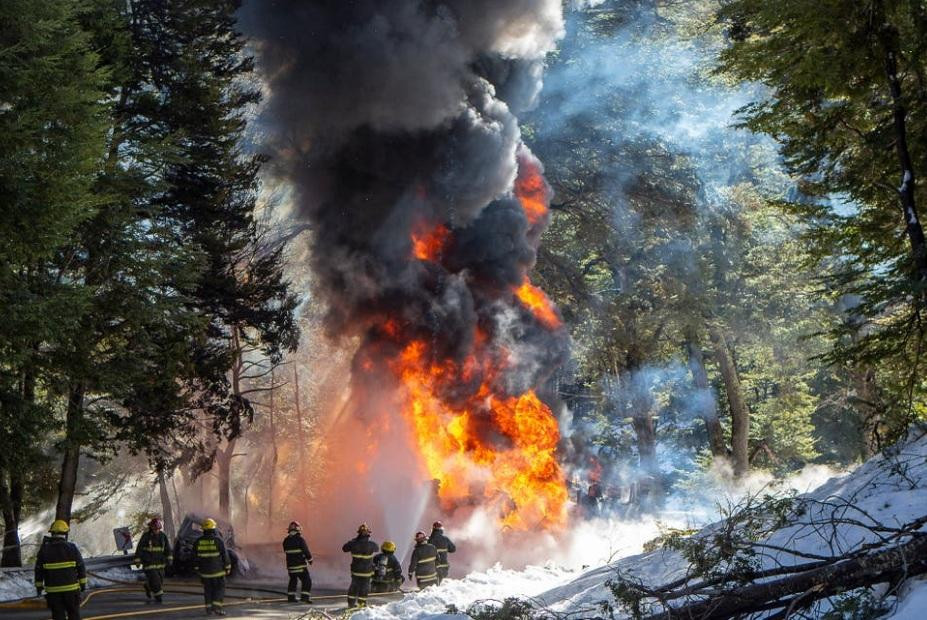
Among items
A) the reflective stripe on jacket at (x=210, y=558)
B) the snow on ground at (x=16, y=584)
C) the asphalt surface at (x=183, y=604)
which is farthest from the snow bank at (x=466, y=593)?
the snow on ground at (x=16, y=584)

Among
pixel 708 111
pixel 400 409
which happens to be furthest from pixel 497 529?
pixel 708 111

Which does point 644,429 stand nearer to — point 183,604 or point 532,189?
point 532,189

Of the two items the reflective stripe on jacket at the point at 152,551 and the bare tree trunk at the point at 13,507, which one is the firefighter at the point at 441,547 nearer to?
the reflective stripe on jacket at the point at 152,551

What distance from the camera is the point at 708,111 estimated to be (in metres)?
30.5

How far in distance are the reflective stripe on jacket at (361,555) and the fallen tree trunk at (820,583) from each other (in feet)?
34.5

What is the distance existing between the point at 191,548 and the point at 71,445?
5367 millimetres

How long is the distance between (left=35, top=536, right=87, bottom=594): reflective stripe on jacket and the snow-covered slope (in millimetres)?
4444

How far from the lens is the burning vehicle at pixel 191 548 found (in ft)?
65.5

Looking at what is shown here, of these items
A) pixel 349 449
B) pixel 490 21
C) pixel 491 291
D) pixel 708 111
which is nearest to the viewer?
pixel 491 291

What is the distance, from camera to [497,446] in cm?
2020

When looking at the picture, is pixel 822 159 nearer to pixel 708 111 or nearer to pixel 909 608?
pixel 909 608

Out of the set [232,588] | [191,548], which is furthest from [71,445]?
[191,548]

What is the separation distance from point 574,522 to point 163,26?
15.7m

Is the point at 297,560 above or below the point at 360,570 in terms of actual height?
above
